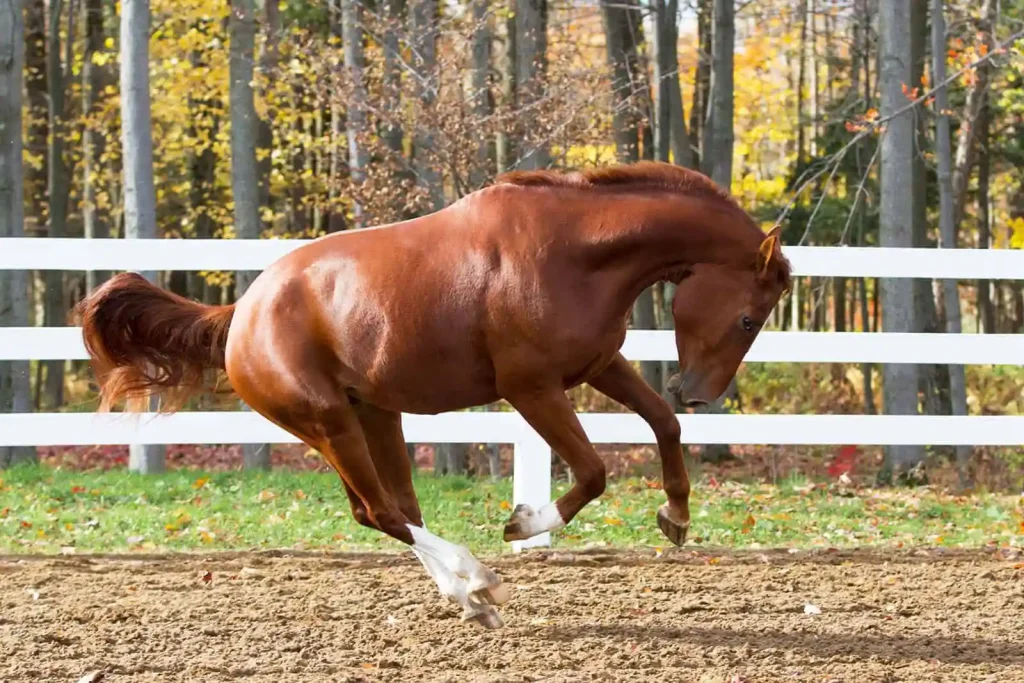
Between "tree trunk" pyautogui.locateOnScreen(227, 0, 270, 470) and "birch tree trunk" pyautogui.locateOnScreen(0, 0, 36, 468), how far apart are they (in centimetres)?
175

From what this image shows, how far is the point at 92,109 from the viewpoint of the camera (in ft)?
61.6

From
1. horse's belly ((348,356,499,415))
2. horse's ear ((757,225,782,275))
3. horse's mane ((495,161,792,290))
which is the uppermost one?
horse's mane ((495,161,792,290))

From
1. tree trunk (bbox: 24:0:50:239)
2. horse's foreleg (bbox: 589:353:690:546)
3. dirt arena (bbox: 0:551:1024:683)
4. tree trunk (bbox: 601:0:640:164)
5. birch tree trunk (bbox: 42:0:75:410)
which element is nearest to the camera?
dirt arena (bbox: 0:551:1024:683)

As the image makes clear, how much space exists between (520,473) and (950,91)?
10239mm

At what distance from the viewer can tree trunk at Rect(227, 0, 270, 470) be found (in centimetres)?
1068

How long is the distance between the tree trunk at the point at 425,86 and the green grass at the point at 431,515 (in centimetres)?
291

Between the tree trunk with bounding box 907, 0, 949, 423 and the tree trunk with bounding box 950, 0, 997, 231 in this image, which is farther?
the tree trunk with bounding box 950, 0, 997, 231

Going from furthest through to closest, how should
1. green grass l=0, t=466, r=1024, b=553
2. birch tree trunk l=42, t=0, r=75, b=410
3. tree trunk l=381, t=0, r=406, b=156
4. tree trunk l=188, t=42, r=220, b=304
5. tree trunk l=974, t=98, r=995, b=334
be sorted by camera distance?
tree trunk l=188, t=42, r=220, b=304 < birch tree trunk l=42, t=0, r=75, b=410 < tree trunk l=974, t=98, r=995, b=334 < tree trunk l=381, t=0, r=406, b=156 < green grass l=0, t=466, r=1024, b=553

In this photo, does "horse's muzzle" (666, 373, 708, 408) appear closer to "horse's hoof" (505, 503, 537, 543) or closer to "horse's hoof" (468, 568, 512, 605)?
"horse's hoof" (505, 503, 537, 543)

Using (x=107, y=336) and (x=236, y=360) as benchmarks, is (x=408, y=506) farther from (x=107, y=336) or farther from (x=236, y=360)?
(x=107, y=336)

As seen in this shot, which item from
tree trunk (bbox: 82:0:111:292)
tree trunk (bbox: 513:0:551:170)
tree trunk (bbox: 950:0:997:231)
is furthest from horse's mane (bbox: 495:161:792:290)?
tree trunk (bbox: 82:0:111:292)

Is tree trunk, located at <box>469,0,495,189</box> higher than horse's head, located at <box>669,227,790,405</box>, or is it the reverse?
tree trunk, located at <box>469,0,495,189</box>

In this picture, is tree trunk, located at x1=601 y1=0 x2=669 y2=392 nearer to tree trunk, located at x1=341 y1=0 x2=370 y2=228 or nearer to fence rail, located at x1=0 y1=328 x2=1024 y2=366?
tree trunk, located at x1=341 y1=0 x2=370 y2=228

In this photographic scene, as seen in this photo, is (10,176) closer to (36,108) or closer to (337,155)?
(337,155)
